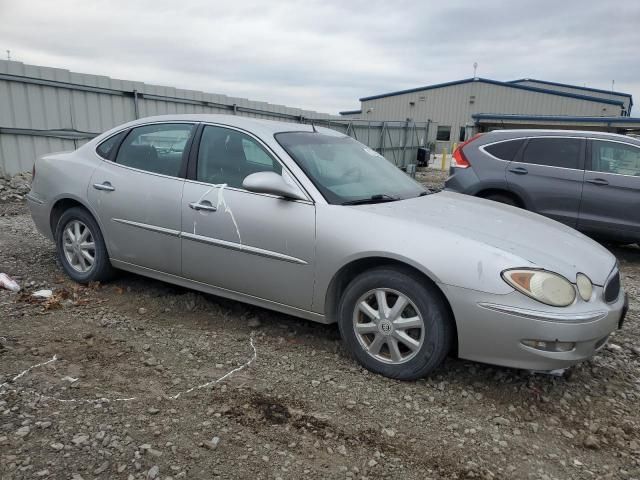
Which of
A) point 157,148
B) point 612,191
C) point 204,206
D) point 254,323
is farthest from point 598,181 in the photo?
point 157,148

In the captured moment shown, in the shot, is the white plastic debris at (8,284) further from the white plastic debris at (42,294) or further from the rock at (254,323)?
the rock at (254,323)

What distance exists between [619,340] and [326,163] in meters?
2.68

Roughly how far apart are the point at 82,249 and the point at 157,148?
46.8 inches

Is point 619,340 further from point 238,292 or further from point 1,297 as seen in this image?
point 1,297

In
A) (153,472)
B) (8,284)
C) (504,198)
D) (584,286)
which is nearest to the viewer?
(153,472)

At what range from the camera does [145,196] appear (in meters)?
4.02

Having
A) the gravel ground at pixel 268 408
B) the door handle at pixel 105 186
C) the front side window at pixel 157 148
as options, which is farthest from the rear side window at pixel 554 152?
the door handle at pixel 105 186

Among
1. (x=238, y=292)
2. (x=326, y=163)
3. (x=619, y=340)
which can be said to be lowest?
(x=619, y=340)

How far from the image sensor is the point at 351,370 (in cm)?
327

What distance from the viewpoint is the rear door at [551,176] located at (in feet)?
22.2

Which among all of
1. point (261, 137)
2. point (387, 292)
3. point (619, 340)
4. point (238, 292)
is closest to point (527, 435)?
point (387, 292)

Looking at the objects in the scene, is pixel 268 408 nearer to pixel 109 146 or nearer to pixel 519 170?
pixel 109 146

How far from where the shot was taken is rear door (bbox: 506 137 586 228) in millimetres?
6758

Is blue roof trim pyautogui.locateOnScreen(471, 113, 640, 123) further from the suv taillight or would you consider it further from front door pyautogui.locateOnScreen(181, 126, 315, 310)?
front door pyautogui.locateOnScreen(181, 126, 315, 310)
